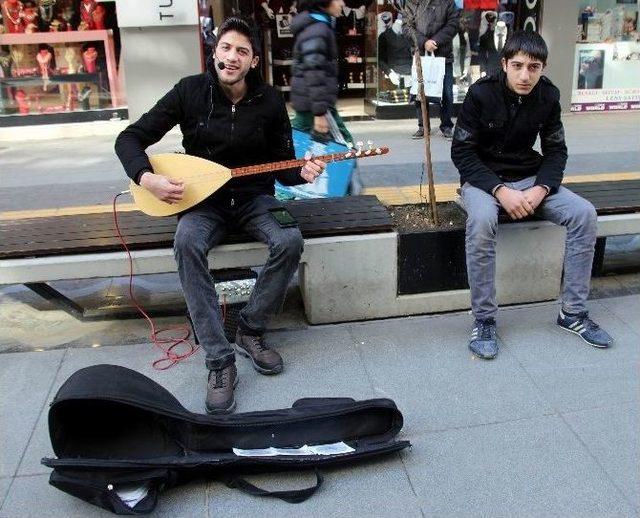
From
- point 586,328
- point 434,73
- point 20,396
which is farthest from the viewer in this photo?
point 434,73

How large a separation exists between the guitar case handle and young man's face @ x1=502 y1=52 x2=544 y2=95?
7.36 ft

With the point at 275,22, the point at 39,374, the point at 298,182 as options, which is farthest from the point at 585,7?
the point at 39,374

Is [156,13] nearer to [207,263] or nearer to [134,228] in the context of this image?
[134,228]

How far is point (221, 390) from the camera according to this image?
3033 mm

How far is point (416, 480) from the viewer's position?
2.56m

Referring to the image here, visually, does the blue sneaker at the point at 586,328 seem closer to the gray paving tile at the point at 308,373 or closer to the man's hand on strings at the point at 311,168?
the gray paving tile at the point at 308,373

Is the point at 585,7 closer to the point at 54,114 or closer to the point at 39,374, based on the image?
the point at 54,114

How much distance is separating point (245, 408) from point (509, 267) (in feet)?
5.74

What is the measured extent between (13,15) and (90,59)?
1005mm

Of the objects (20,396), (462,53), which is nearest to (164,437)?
(20,396)

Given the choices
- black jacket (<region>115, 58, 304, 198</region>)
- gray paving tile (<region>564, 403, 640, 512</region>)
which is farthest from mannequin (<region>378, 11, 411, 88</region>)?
gray paving tile (<region>564, 403, 640, 512</region>)

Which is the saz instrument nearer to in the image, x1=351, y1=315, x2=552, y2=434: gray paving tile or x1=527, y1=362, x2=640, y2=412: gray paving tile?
x1=351, y1=315, x2=552, y2=434: gray paving tile

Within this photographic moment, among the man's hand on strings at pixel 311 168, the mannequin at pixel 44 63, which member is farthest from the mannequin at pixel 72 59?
the man's hand on strings at pixel 311 168

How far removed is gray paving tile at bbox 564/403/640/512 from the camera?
8.30 ft
